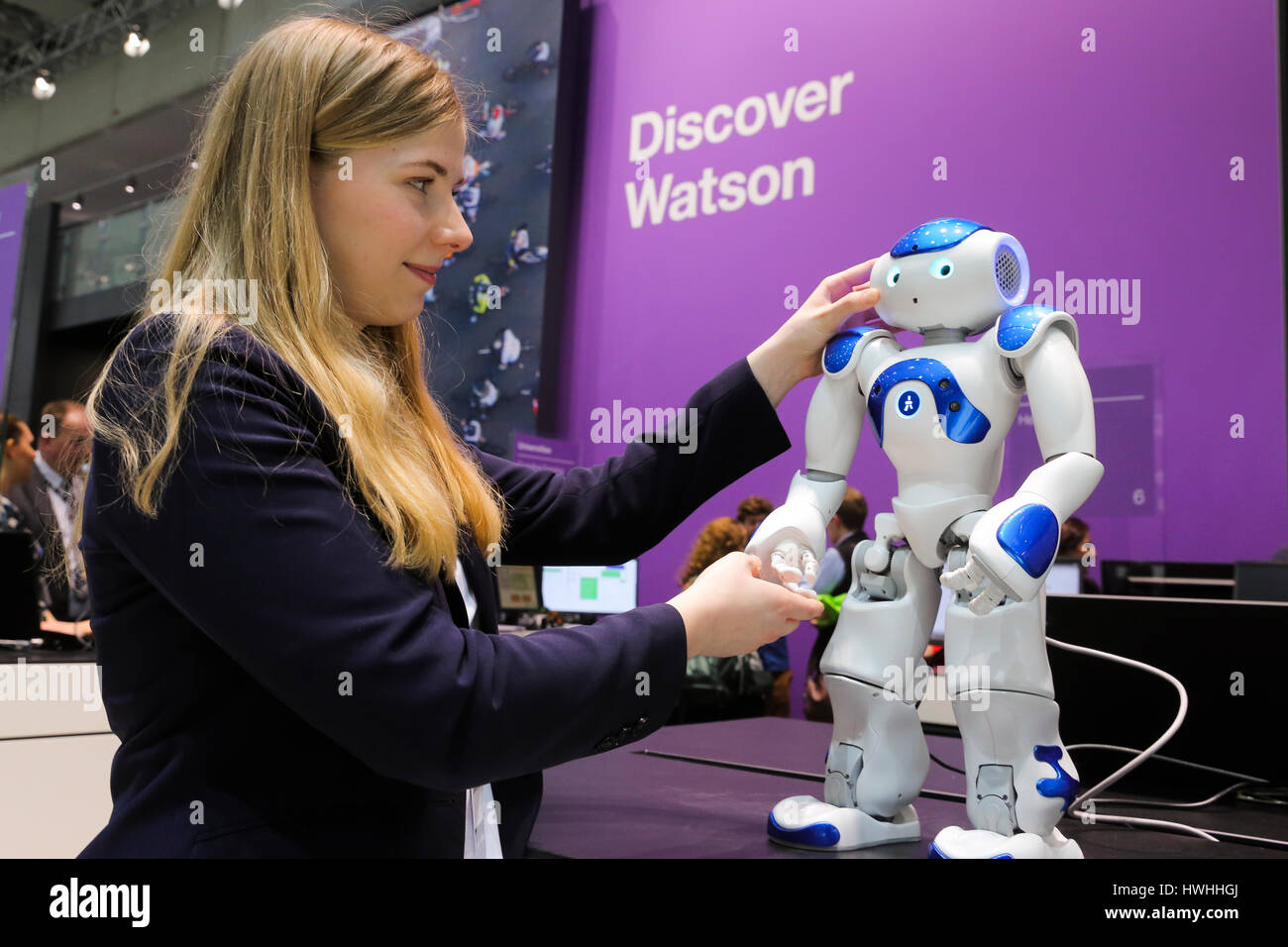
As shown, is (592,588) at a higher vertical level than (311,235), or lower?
lower

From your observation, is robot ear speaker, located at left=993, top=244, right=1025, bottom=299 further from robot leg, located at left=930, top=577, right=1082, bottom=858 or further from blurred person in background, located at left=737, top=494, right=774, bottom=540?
blurred person in background, located at left=737, top=494, right=774, bottom=540

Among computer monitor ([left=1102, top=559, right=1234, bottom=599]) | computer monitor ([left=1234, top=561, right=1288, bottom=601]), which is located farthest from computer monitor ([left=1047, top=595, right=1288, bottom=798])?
computer monitor ([left=1102, top=559, right=1234, bottom=599])

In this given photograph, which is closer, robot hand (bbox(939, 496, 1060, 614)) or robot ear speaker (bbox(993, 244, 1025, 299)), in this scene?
robot hand (bbox(939, 496, 1060, 614))

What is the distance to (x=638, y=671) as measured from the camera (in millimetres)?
958

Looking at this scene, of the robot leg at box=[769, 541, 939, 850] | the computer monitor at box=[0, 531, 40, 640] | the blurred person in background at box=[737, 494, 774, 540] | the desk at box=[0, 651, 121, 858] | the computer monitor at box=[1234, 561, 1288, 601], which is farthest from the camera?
the blurred person in background at box=[737, 494, 774, 540]

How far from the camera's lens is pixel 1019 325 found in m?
1.28

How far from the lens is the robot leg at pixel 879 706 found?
129cm

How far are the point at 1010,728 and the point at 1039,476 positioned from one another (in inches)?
11.6

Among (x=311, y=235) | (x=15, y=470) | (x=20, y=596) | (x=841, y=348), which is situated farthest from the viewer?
(x=15, y=470)

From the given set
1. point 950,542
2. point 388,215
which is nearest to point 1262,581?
point 950,542

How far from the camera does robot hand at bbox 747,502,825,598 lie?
1334 millimetres

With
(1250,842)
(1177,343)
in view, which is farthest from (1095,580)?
(1250,842)

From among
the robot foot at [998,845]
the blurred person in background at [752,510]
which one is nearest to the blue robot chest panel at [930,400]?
the robot foot at [998,845]

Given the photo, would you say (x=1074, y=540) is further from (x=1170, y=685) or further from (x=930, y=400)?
(x=930, y=400)
